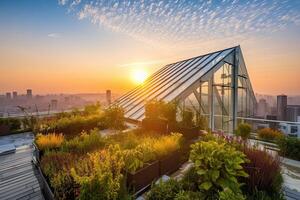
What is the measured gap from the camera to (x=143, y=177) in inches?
98.5

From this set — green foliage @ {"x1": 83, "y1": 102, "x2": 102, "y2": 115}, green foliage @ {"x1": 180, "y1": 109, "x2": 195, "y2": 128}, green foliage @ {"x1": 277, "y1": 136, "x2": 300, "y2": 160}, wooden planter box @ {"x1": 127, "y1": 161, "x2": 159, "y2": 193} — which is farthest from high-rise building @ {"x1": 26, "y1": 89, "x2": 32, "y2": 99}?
green foliage @ {"x1": 277, "y1": 136, "x2": 300, "y2": 160}

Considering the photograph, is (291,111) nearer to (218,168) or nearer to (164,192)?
(218,168)

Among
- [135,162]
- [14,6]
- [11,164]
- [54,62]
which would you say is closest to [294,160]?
[135,162]

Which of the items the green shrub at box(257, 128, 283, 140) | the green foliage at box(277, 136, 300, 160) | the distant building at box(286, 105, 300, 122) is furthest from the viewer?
the distant building at box(286, 105, 300, 122)

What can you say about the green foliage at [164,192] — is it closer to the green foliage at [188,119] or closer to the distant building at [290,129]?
the green foliage at [188,119]

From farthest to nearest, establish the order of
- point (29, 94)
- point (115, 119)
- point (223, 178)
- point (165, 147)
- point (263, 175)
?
point (29, 94), point (115, 119), point (165, 147), point (263, 175), point (223, 178)

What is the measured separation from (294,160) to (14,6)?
29.2ft

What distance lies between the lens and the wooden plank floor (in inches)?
111

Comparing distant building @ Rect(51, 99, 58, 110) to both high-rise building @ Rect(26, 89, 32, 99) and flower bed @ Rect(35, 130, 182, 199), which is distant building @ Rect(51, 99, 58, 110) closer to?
high-rise building @ Rect(26, 89, 32, 99)

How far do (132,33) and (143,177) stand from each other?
6.40 m

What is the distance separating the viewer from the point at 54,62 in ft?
25.2

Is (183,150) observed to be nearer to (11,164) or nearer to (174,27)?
(11,164)

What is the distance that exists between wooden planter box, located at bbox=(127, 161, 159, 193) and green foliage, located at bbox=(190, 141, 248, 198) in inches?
35.0

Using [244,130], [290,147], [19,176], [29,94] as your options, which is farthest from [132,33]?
[29,94]
